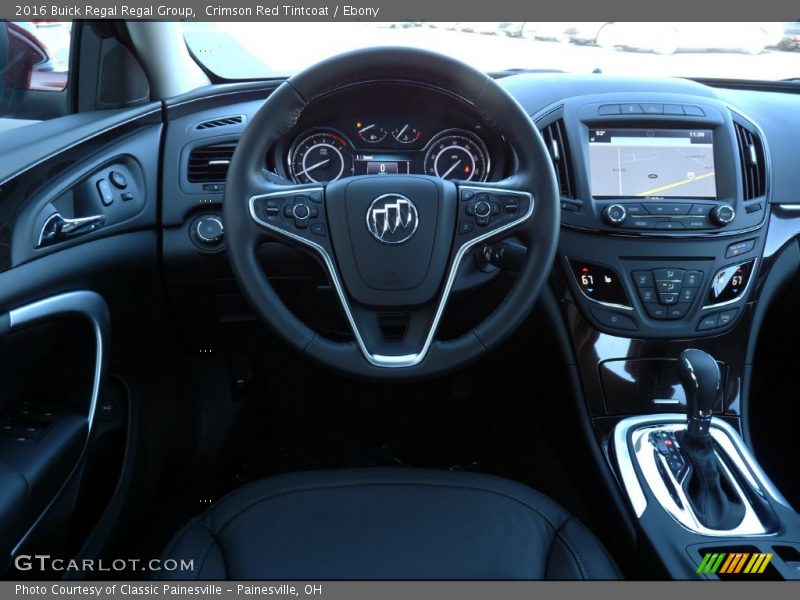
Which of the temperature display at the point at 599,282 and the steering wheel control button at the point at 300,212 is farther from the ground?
the steering wheel control button at the point at 300,212

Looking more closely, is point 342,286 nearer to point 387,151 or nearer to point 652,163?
point 387,151

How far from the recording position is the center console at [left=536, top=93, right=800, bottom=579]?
1750 millimetres

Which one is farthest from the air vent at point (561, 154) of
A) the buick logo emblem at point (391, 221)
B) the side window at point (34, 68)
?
the side window at point (34, 68)

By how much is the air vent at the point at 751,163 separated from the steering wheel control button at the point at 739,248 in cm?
10

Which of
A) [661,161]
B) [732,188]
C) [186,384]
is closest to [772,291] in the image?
[732,188]

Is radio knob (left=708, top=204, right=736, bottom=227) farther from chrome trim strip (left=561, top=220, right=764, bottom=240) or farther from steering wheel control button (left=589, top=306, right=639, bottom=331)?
steering wheel control button (left=589, top=306, right=639, bottom=331)

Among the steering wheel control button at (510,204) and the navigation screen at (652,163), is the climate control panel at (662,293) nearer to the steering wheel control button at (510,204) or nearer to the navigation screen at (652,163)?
the navigation screen at (652,163)

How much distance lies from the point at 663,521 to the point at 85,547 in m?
1.22

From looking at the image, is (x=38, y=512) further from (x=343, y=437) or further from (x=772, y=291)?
(x=772, y=291)

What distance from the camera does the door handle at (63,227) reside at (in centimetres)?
148

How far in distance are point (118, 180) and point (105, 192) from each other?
0.06m

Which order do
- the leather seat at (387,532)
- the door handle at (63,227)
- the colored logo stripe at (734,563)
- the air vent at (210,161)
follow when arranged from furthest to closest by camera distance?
1. the air vent at (210,161)
2. the door handle at (63,227)
3. the colored logo stripe at (734,563)
4. the leather seat at (387,532)

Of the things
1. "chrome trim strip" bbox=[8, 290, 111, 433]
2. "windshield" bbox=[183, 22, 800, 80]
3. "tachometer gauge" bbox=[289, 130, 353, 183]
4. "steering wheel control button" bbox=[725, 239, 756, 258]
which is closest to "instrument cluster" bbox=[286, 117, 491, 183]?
"tachometer gauge" bbox=[289, 130, 353, 183]

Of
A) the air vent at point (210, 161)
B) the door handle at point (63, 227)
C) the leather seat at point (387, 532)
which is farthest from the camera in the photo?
the air vent at point (210, 161)
